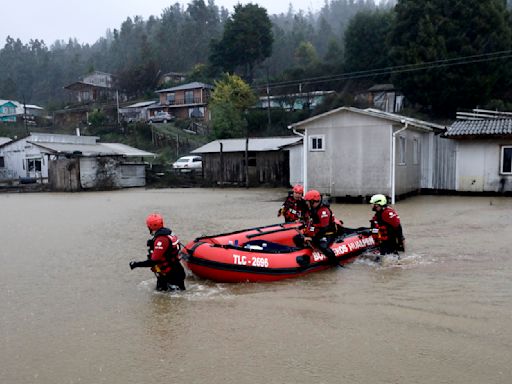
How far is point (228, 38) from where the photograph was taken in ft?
173

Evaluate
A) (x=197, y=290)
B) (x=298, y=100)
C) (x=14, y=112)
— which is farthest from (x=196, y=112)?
(x=197, y=290)

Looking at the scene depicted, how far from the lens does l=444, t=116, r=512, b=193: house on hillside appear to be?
1895 cm

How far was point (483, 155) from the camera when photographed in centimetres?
1948

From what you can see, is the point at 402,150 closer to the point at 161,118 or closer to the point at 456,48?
the point at 456,48

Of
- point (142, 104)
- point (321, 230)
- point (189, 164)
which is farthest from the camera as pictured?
Answer: point (142, 104)

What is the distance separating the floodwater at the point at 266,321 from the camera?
4883 mm

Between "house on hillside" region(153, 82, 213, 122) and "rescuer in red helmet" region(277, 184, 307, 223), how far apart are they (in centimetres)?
4212

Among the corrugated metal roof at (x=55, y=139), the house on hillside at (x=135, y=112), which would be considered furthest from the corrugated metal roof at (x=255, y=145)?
the house on hillside at (x=135, y=112)

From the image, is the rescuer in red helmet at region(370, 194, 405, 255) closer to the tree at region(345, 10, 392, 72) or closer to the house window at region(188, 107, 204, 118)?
the tree at region(345, 10, 392, 72)

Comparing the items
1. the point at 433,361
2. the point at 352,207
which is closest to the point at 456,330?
the point at 433,361

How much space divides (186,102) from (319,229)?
46976 mm

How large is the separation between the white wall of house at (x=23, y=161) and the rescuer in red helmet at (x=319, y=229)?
1104 inches

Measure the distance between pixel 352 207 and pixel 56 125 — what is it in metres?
49.2

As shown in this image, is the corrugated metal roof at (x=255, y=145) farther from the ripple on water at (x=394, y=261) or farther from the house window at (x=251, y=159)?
the ripple on water at (x=394, y=261)
